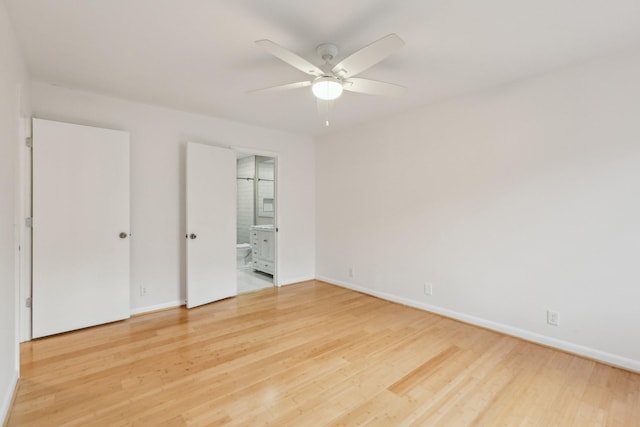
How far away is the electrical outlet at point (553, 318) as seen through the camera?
2.62 metres

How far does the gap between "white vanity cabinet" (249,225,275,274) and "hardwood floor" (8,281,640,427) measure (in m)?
1.98

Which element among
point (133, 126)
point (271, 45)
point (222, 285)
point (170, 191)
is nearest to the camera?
point (271, 45)

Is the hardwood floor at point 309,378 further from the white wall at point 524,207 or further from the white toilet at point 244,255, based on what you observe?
the white toilet at point 244,255

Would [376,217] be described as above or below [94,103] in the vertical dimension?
below

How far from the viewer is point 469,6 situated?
1815 mm

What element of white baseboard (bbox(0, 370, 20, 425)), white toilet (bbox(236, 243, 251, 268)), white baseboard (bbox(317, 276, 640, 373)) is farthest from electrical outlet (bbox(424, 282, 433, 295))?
white toilet (bbox(236, 243, 251, 268))

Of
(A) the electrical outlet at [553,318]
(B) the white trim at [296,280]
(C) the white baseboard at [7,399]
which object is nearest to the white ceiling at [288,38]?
(A) the electrical outlet at [553,318]

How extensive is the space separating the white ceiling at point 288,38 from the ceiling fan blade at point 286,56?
0.25 metres

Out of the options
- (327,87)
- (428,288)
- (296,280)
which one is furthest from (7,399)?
(428,288)

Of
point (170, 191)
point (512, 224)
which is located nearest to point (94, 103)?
point (170, 191)

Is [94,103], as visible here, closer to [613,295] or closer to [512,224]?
[512,224]

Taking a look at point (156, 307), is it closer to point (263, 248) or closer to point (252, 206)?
point (263, 248)

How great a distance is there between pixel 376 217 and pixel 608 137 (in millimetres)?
2403

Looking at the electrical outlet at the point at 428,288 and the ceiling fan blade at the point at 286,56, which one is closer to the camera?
the ceiling fan blade at the point at 286,56
